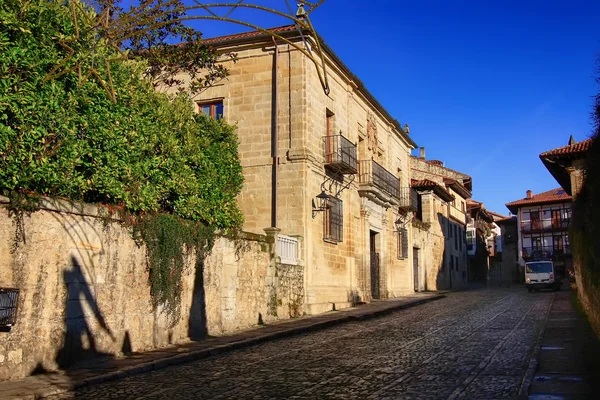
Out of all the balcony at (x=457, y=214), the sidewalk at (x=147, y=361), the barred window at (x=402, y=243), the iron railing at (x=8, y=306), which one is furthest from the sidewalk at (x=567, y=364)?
the balcony at (x=457, y=214)

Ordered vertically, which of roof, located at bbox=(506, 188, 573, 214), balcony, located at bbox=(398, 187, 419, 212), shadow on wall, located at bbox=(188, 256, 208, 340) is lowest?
shadow on wall, located at bbox=(188, 256, 208, 340)

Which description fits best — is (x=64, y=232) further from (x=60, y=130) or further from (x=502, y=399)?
(x=502, y=399)

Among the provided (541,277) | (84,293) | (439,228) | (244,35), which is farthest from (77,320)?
(439,228)

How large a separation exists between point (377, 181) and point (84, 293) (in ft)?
56.4

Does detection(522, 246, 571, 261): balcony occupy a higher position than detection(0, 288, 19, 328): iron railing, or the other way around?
detection(522, 246, 571, 261): balcony

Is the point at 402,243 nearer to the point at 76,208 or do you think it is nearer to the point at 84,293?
the point at 84,293

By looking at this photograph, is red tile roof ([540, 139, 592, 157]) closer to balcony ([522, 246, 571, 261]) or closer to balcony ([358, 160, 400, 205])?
balcony ([358, 160, 400, 205])

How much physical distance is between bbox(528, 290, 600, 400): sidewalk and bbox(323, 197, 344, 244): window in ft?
26.4

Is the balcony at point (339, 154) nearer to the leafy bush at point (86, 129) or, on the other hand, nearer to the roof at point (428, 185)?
the leafy bush at point (86, 129)

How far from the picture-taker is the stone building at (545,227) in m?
57.7

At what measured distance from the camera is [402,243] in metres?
30.8

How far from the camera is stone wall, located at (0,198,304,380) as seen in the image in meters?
8.54

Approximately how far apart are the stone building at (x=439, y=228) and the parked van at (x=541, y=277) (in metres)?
5.88

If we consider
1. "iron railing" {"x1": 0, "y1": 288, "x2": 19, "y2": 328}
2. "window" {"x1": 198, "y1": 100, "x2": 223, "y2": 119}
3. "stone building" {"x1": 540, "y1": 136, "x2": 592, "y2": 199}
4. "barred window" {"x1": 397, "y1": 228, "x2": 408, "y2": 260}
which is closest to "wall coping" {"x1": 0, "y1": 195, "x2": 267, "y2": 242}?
"iron railing" {"x1": 0, "y1": 288, "x2": 19, "y2": 328}
